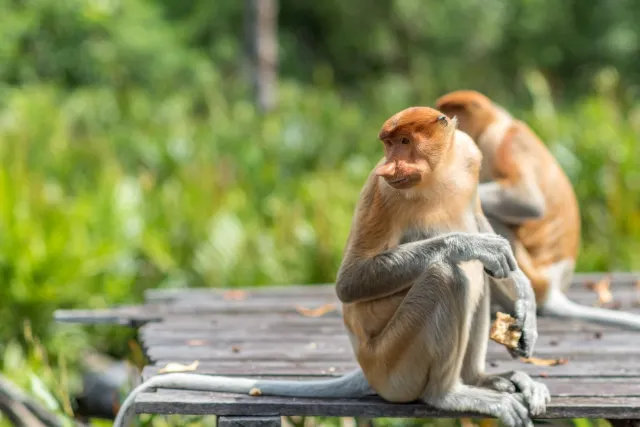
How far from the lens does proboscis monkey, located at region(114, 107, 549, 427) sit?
7.73 feet

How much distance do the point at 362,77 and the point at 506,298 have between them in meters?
16.6

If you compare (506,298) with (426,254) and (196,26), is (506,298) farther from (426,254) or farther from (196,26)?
(196,26)

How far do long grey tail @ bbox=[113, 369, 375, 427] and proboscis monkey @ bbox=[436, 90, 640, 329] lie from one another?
108 centimetres

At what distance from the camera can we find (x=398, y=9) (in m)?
18.3

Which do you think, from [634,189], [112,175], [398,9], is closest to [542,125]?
[634,189]

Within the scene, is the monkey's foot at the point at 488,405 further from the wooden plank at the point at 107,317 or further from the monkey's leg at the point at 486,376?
the wooden plank at the point at 107,317

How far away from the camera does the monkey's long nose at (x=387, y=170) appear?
225 centimetres

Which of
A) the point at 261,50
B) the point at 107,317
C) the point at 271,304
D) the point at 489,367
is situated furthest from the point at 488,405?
the point at 261,50

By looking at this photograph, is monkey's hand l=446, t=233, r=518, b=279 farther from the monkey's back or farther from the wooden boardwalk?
the monkey's back

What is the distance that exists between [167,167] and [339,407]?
5006mm

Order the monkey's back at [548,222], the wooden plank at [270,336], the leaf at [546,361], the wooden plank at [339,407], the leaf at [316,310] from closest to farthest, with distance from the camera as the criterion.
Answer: the wooden plank at [339,407] → the leaf at [546,361] → the wooden plank at [270,336] → the monkey's back at [548,222] → the leaf at [316,310]

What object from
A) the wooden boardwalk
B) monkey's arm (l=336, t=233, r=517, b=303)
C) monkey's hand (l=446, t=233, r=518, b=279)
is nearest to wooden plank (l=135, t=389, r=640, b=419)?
the wooden boardwalk

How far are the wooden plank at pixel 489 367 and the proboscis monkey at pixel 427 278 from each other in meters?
0.38

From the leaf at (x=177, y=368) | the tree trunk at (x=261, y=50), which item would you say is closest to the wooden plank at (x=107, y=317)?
the leaf at (x=177, y=368)
